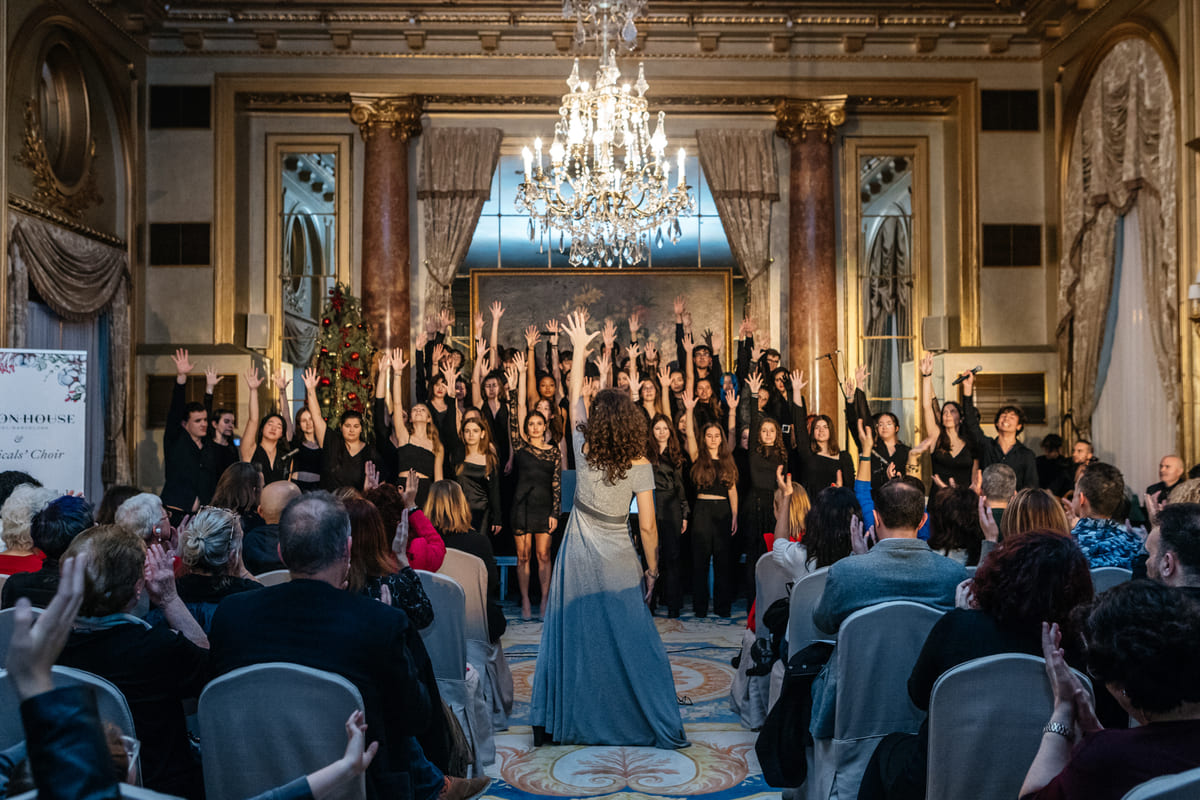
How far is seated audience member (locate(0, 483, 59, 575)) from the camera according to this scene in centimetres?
348

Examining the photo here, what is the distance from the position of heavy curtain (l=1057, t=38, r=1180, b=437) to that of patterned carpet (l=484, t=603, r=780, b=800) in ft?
18.2

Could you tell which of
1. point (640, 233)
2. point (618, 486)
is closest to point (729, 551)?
point (640, 233)

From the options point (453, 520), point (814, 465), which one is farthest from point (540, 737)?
point (814, 465)

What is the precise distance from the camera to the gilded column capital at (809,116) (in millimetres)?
10250

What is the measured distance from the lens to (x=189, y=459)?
6898 millimetres

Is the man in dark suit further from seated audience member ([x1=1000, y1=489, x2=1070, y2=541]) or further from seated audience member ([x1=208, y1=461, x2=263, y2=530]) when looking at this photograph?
seated audience member ([x1=1000, y1=489, x2=1070, y2=541])

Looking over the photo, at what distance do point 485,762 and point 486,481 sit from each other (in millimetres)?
3269

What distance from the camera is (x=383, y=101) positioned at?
10.2 metres

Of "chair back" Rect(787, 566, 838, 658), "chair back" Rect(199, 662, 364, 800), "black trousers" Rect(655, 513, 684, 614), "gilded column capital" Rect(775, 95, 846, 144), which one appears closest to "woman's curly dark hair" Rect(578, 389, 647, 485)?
"chair back" Rect(787, 566, 838, 658)

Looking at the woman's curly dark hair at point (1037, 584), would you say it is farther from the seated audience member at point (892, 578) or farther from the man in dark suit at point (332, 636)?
the man in dark suit at point (332, 636)

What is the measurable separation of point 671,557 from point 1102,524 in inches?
141

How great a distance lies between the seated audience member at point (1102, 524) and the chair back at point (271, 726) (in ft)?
9.66

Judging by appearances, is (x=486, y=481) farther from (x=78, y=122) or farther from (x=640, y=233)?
(x=78, y=122)

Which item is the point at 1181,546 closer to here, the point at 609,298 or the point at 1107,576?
the point at 1107,576
